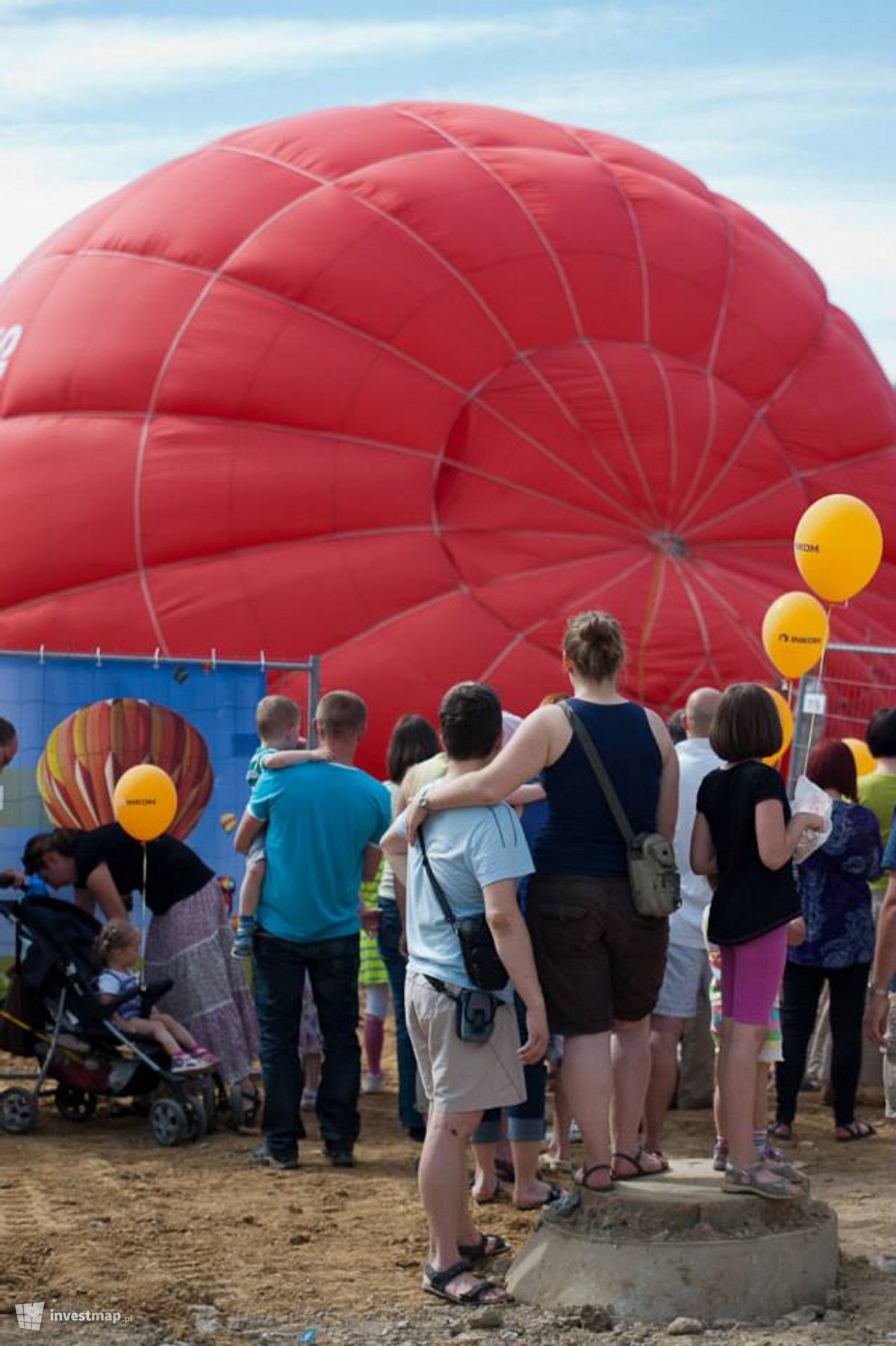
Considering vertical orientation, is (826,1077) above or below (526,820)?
below

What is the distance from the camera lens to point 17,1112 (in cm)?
760

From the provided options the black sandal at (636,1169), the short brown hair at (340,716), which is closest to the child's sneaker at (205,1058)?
the short brown hair at (340,716)

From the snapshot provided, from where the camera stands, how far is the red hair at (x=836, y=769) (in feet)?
24.9

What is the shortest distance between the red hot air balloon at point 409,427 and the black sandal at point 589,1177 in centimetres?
705

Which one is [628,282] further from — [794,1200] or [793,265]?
[794,1200]

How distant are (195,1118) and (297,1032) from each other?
0.71 metres

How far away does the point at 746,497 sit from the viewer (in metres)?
13.5

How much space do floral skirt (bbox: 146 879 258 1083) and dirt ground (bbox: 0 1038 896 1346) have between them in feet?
1.21

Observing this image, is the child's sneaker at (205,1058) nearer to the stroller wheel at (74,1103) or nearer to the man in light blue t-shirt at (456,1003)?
the stroller wheel at (74,1103)

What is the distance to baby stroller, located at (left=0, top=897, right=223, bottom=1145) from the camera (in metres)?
7.53

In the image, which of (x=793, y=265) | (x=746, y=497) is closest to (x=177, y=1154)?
(x=746, y=497)

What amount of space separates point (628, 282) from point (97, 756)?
628 cm

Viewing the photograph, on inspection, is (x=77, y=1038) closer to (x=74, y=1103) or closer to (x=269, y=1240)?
(x=74, y=1103)

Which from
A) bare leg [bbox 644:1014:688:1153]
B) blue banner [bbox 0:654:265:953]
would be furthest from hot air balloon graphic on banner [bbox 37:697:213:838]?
bare leg [bbox 644:1014:688:1153]
